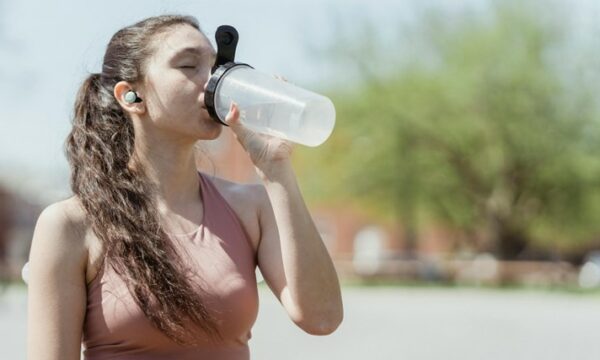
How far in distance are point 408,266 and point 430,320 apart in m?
19.4

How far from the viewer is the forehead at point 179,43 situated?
2389 mm

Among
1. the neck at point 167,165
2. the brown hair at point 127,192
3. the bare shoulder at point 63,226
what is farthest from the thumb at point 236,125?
the bare shoulder at point 63,226

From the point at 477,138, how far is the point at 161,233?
30.7 metres

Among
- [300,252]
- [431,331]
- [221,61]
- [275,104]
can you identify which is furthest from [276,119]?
[431,331]

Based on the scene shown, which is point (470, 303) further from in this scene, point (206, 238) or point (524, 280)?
point (206, 238)

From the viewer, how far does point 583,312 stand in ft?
66.9

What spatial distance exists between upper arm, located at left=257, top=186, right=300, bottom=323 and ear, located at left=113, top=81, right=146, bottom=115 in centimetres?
36

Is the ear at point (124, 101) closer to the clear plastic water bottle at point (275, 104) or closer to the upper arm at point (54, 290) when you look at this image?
the clear plastic water bottle at point (275, 104)

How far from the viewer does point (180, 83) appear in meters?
2.36

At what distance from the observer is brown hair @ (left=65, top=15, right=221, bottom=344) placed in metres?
2.30

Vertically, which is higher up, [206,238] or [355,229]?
[206,238]

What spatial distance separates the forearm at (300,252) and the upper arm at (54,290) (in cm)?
46

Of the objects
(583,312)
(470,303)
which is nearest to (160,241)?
(583,312)

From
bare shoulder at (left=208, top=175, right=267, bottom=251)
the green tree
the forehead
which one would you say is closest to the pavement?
the green tree
